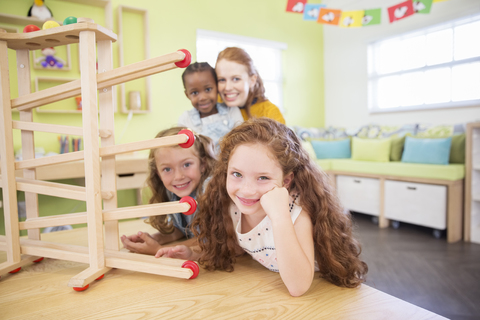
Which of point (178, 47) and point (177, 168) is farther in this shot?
point (178, 47)

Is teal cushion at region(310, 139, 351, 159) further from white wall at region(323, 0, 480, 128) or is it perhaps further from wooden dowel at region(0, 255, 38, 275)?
wooden dowel at region(0, 255, 38, 275)

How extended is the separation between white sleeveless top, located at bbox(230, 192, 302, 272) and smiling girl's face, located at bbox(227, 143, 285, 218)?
0.09 metres

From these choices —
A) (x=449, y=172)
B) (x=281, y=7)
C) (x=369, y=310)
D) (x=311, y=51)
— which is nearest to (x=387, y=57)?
(x=311, y=51)

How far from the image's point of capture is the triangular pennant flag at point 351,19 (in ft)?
12.6

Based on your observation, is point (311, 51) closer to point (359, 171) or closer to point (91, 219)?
point (359, 171)

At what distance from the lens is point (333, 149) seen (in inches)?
170

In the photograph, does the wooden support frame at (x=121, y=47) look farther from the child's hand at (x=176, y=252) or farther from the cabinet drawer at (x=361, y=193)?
the child's hand at (x=176, y=252)

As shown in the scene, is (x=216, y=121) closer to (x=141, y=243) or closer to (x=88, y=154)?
(x=141, y=243)

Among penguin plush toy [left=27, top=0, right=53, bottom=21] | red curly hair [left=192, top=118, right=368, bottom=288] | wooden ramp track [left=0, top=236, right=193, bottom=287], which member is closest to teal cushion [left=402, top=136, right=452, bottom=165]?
red curly hair [left=192, top=118, right=368, bottom=288]

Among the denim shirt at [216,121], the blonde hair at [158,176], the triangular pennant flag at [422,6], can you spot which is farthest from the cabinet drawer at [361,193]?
the blonde hair at [158,176]

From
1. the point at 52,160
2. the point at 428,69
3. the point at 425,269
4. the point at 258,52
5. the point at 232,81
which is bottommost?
the point at 425,269

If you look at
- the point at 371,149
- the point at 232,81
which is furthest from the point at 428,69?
the point at 232,81

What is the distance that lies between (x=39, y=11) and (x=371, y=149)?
3.74 metres

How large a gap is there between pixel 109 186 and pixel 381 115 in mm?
4605
